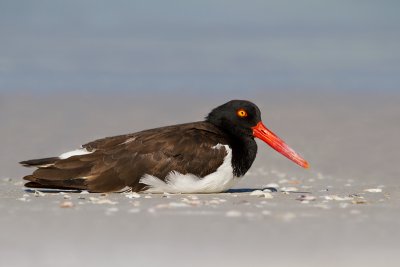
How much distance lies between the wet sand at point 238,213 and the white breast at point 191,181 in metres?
0.19

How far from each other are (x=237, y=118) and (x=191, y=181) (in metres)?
1.31

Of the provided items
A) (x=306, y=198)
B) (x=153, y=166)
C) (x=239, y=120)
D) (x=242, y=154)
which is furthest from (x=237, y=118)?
(x=306, y=198)

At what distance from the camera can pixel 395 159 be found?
1642cm

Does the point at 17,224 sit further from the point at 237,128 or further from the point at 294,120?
the point at 294,120

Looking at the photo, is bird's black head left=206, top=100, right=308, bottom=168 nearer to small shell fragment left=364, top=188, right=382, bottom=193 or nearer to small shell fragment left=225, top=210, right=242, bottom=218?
small shell fragment left=364, top=188, right=382, bottom=193

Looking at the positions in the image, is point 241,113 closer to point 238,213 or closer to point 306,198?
point 306,198

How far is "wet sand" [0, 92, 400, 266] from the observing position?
7.78 m

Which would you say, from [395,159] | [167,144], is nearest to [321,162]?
[395,159]

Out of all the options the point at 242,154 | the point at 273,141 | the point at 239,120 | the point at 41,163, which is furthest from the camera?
the point at 273,141

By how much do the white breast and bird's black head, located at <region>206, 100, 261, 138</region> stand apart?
787 millimetres

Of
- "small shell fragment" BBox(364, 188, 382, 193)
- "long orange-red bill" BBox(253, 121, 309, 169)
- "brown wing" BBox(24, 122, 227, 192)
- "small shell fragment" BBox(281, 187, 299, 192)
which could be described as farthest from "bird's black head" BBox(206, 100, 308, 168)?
"small shell fragment" BBox(364, 188, 382, 193)

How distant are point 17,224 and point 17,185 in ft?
14.9

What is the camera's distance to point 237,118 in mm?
12664

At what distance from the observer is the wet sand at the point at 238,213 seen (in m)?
7.78
